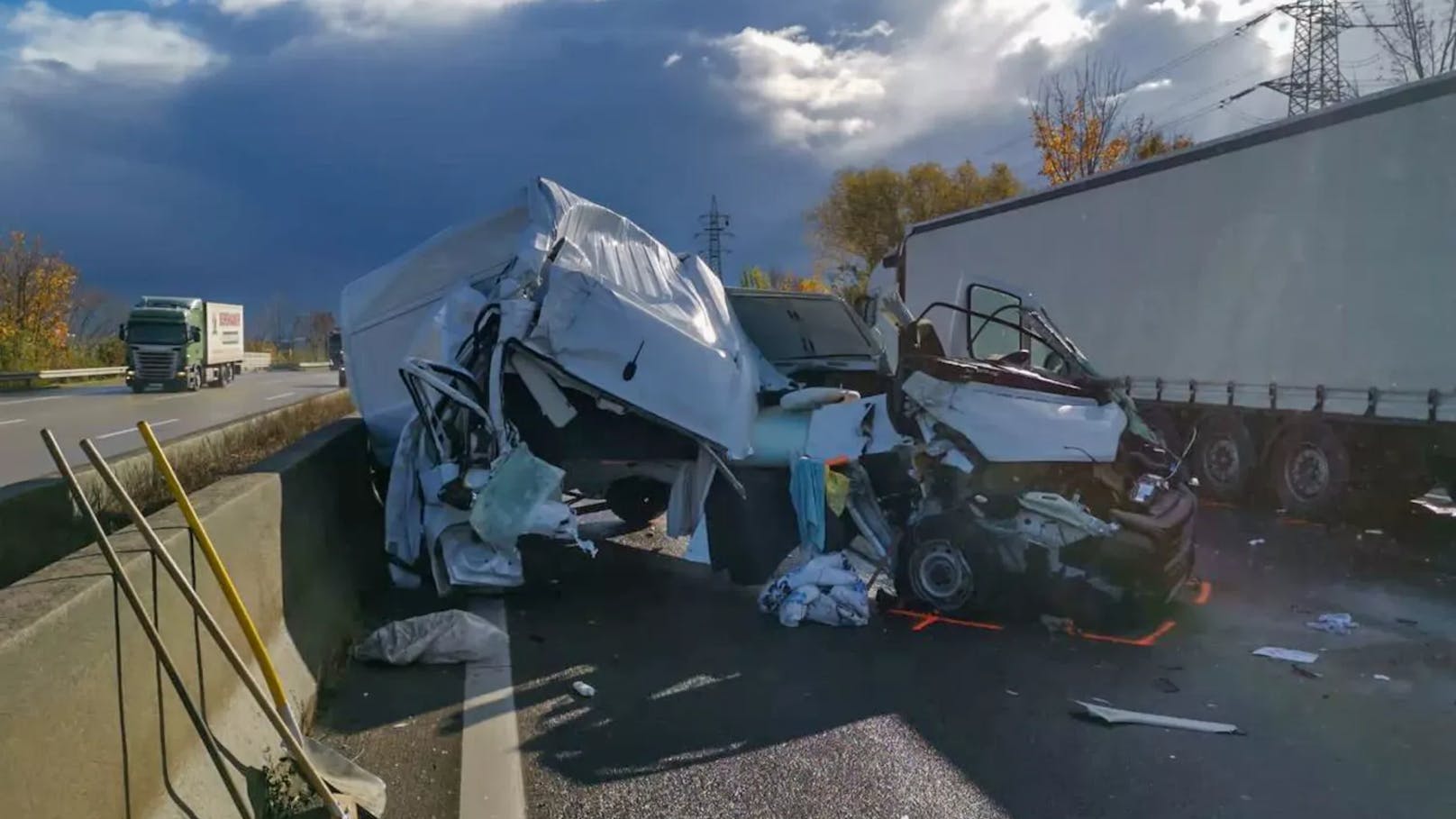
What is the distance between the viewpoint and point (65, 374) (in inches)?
1620

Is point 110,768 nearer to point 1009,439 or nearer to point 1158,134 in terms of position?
point 1009,439

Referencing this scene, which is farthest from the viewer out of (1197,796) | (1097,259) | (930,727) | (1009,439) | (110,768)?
(1097,259)

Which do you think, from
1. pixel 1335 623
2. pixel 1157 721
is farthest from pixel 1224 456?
pixel 1157 721

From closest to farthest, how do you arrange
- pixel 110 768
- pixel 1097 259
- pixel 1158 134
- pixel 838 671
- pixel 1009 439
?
pixel 110 768 < pixel 838 671 < pixel 1009 439 < pixel 1097 259 < pixel 1158 134

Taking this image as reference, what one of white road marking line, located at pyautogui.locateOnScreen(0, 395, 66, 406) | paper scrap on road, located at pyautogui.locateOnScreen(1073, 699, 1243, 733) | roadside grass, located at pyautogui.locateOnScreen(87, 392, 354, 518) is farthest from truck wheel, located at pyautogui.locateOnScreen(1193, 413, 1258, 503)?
white road marking line, located at pyautogui.locateOnScreen(0, 395, 66, 406)

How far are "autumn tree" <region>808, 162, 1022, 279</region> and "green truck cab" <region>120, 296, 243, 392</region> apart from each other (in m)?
30.6

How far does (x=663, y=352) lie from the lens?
725cm

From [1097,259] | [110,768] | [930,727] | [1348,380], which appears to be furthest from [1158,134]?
[110,768]

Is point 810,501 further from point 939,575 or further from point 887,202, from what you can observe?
point 887,202

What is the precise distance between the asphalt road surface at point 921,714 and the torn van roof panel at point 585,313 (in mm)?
1452

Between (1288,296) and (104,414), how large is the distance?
78.6 feet

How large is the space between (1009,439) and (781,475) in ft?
5.09

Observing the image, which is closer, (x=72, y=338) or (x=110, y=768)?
(x=110, y=768)

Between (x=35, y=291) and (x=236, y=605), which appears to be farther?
(x=35, y=291)
